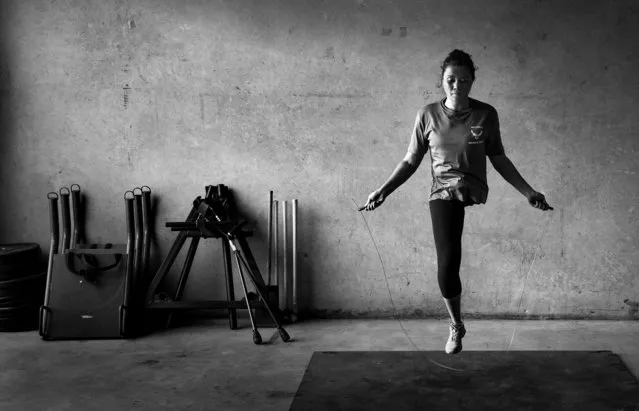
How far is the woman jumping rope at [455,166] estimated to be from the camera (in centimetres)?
391

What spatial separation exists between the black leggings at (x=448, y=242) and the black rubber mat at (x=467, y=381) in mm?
540

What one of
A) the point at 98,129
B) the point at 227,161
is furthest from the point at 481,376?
the point at 98,129

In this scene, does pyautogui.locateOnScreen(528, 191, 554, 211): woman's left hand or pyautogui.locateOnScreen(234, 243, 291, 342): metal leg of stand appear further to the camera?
pyautogui.locateOnScreen(234, 243, 291, 342): metal leg of stand

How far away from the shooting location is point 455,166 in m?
3.97

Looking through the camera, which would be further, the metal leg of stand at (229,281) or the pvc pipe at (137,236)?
the pvc pipe at (137,236)

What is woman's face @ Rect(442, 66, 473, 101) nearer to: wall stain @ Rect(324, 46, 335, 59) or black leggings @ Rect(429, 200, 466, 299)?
black leggings @ Rect(429, 200, 466, 299)

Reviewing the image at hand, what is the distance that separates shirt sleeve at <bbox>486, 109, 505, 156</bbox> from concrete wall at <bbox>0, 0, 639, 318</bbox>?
1.46 metres

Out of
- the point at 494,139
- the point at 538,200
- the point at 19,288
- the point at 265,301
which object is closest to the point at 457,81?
the point at 494,139

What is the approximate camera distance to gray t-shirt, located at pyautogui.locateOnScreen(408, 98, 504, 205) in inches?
156

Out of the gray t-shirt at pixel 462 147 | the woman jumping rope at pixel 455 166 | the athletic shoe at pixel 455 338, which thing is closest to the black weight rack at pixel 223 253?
the athletic shoe at pixel 455 338

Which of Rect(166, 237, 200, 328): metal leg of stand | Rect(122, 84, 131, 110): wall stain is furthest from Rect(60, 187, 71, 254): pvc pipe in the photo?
Rect(166, 237, 200, 328): metal leg of stand

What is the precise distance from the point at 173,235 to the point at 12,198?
1.30 metres

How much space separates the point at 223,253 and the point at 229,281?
0.70 ft

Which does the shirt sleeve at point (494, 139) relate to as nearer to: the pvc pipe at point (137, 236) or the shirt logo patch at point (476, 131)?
the shirt logo patch at point (476, 131)
